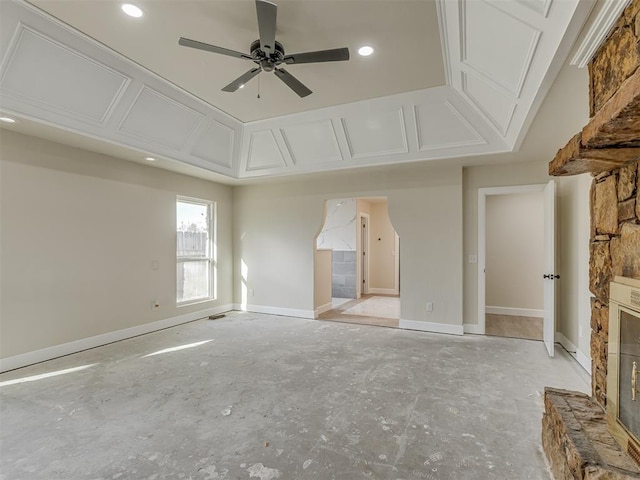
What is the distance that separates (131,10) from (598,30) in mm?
3067

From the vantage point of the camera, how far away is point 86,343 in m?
3.93

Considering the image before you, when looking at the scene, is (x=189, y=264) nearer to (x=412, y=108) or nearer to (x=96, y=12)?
(x=96, y=12)

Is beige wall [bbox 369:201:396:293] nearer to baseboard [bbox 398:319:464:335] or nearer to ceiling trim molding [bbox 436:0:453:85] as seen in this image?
baseboard [bbox 398:319:464:335]

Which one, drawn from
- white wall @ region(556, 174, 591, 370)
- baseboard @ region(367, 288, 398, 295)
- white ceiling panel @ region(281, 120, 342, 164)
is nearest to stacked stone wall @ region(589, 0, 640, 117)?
white wall @ region(556, 174, 591, 370)

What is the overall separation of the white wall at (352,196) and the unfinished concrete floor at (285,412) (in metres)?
1.04

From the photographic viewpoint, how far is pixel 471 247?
15.4 feet

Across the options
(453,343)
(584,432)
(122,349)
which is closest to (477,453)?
(584,432)

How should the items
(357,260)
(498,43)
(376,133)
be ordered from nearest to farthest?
1. (498,43)
2. (376,133)
3. (357,260)

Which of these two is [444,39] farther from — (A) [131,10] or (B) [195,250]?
(B) [195,250]

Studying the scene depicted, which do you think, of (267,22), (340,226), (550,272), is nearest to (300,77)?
(267,22)

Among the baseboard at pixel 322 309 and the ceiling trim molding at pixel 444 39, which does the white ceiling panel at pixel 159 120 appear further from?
the baseboard at pixel 322 309

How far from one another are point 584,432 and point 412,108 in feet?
11.3

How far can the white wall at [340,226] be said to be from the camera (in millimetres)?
7941

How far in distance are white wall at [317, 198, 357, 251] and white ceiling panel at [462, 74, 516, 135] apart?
176 inches
